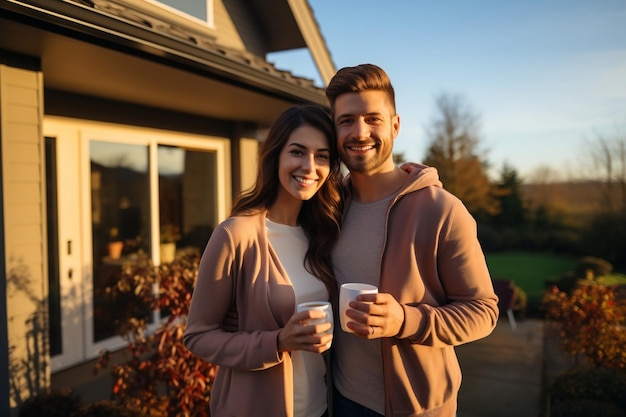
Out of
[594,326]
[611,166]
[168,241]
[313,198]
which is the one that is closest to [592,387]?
[594,326]

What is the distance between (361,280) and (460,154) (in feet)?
85.7

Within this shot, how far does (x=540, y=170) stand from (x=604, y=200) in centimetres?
1215

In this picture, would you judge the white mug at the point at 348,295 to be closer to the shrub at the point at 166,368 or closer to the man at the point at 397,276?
the man at the point at 397,276

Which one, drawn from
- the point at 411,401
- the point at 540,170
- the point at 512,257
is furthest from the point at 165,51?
the point at 540,170

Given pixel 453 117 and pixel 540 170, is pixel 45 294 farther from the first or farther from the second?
pixel 540 170

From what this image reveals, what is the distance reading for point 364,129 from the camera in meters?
1.80

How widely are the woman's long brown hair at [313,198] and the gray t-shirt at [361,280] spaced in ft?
0.19

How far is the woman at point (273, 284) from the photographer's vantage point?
63.8 inches

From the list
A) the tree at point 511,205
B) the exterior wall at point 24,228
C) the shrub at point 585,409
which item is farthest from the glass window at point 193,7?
the tree at point 511,205

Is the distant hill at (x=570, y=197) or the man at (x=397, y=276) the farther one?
the distant hill at (x=570, y=197)

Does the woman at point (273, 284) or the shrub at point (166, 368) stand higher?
the woman at point (273, 284)

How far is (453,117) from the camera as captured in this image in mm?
27000

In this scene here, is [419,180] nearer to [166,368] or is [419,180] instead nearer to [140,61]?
[166,368]

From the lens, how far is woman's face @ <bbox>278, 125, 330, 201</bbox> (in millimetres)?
1817
